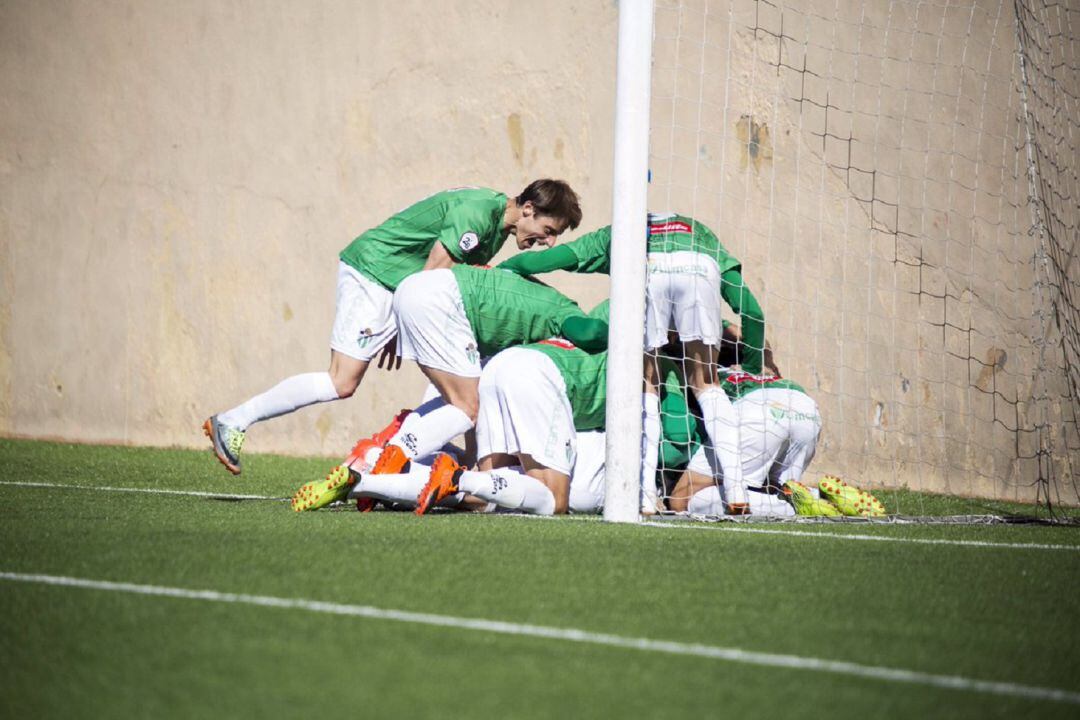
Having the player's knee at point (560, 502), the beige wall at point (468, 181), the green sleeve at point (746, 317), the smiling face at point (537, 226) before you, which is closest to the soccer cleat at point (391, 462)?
the player's knee at point (560, 502)

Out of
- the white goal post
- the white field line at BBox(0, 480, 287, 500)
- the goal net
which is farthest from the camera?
the goal net

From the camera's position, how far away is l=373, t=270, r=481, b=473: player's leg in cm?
566

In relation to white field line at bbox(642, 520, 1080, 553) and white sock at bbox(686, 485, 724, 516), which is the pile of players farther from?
white field line at bbox(642, 520, 1080, 553)

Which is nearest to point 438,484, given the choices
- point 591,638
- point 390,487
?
point 390,487

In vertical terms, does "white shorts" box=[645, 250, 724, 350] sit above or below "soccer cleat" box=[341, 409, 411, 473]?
above

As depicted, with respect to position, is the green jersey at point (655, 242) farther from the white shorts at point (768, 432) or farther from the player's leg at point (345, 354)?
the player's leg at point (345, 354)

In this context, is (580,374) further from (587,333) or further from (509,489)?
(509,489)

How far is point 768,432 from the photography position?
5.88 metres

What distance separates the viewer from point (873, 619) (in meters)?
3.19

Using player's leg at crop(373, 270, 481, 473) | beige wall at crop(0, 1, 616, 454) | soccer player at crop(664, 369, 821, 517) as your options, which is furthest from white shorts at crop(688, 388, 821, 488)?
beige wall at crop(0, 1, 616, 454)

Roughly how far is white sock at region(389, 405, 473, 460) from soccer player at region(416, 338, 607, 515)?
4.5 inches

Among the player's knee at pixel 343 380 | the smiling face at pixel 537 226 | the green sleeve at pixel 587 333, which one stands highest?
the smiling face at pixel 537 226

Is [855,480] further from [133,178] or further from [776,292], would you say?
[133,178]

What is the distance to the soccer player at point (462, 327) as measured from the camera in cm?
565
